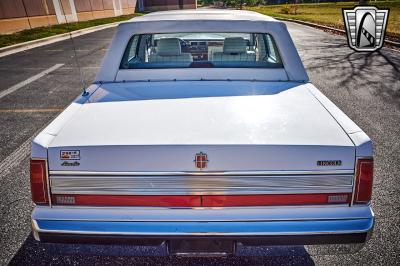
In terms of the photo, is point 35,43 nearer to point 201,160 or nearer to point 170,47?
point 170,47

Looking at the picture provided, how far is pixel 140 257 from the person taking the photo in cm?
269

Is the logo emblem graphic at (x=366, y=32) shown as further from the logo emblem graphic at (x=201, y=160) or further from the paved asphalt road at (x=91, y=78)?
the logo emblem graphic at (x=201, y=160)

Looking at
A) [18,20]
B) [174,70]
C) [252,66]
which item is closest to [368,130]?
[252,66]

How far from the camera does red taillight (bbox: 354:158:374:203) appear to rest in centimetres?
190

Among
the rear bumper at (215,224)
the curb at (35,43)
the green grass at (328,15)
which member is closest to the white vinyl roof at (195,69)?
the rear bumper at (215,224)

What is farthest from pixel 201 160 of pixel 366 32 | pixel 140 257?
pixel 366 32

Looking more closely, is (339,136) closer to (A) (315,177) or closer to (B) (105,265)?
(A) (315,177)

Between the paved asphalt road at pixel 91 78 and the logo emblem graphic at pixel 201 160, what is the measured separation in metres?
1.14

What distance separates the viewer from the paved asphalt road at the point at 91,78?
269cm

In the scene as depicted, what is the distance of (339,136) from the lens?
1.96m

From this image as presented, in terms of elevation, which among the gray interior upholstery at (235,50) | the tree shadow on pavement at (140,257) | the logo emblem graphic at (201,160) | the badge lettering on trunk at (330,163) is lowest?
the tree shadow on pavement at (140,257)

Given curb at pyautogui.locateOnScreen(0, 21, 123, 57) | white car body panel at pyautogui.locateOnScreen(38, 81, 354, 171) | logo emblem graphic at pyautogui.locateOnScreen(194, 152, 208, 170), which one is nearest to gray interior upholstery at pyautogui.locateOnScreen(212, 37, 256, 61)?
white car body panel at pyautogui.locateOnScreen(38, 81, 354, 171)

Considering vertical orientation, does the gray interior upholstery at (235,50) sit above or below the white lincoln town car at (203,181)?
above

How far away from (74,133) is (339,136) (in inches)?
65.0
